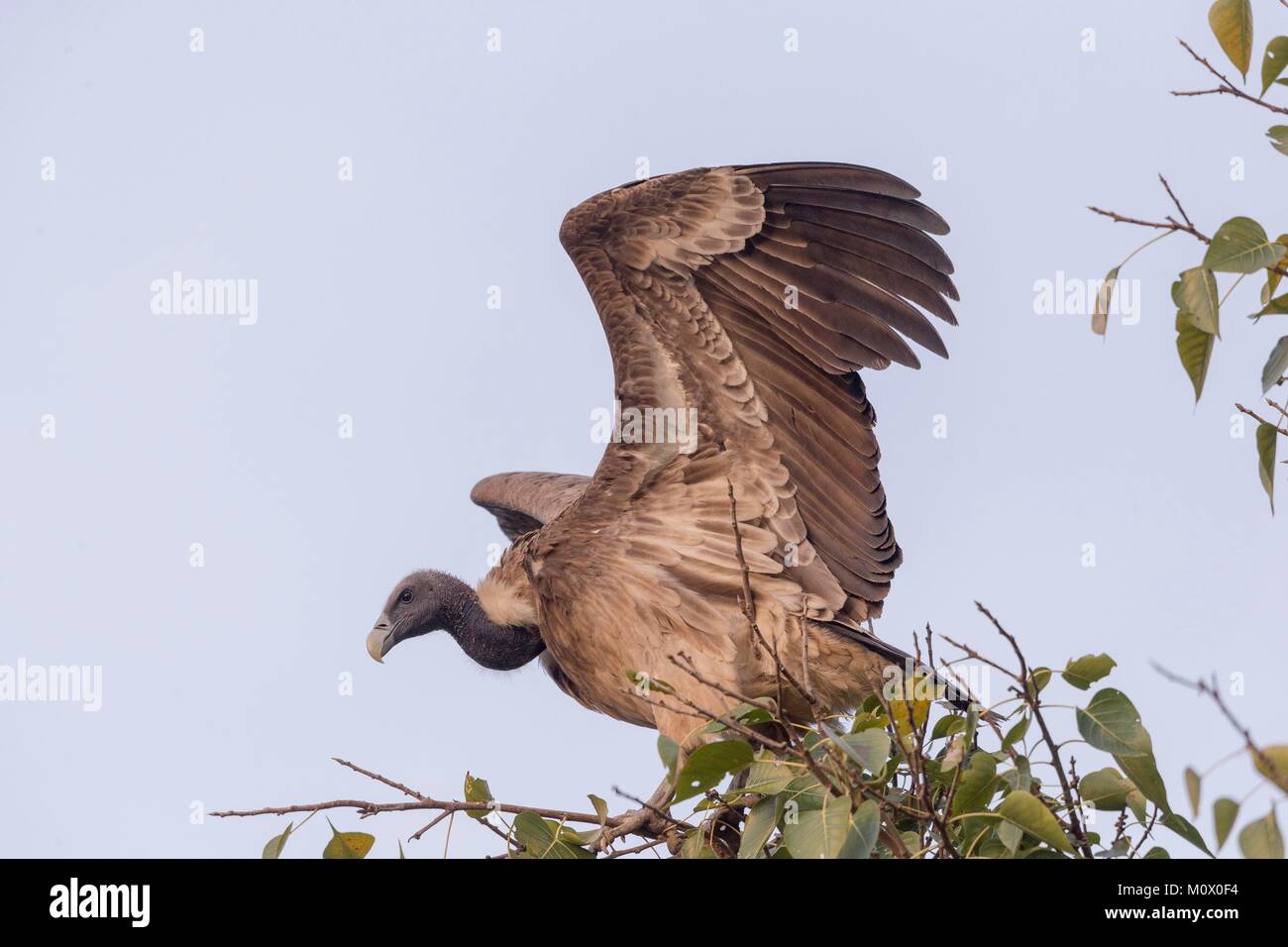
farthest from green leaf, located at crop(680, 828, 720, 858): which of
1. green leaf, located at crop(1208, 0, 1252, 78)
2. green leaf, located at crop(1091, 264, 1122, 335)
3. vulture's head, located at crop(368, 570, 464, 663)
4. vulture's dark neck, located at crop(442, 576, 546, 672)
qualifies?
vulture's head, located at crop(368, 570, 464, 663)

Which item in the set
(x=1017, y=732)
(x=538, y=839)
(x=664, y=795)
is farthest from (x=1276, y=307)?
(x=664, y=795)

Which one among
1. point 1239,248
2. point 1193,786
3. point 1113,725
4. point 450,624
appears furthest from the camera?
point 450,624

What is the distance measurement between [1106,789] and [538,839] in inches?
51.3

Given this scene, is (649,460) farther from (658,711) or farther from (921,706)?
(921,706)

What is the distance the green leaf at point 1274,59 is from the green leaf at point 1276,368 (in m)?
0.52

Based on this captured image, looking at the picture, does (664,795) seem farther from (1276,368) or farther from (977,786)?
(1276,368)

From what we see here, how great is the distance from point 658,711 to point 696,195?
1.76 metres

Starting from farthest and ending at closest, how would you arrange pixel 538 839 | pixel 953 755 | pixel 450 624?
pixel 450 624, pixel 538 839, pixel 953 755

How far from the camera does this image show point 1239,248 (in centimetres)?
284

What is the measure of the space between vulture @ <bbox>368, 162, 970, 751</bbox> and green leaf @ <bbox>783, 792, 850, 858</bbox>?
1.91 metres

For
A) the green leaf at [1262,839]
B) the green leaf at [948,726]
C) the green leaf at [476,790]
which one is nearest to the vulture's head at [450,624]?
the green leaf at [476,790]
